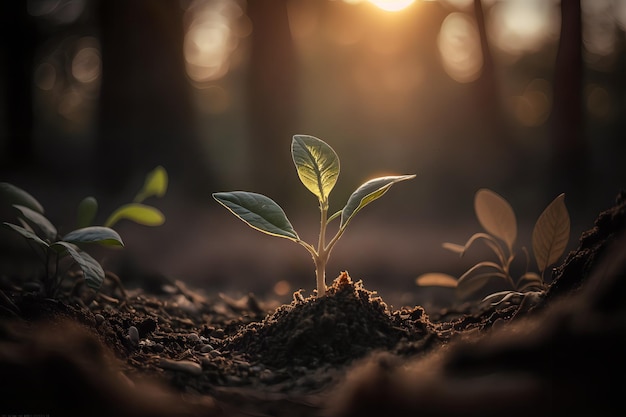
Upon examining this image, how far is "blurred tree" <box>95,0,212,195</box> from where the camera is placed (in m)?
6.18

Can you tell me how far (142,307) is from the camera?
196 centimetres

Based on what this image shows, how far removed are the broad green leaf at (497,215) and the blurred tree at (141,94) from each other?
5.02 metres

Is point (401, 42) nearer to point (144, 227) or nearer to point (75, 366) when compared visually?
point (144, 227)

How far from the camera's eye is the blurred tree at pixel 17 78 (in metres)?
8.32

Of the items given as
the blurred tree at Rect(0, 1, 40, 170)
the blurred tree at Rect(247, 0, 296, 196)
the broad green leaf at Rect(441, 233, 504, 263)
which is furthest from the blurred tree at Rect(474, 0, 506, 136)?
the blurred tree at Rect(0, 1, 40, 170)

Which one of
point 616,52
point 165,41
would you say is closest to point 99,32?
point 165,41

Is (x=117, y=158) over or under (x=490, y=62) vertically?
under

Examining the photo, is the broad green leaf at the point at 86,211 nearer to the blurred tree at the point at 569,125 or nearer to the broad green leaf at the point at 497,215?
the broad green leaf at the point at 497,215

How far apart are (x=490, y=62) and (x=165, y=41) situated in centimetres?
433

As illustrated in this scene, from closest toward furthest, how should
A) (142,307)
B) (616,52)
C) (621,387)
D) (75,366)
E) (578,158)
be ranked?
1. (621,387)
2. (75,366)
3. (142,307)
4. (578,158)
5. (616,52)

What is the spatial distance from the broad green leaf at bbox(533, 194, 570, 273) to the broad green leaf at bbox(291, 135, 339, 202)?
25.6 inches

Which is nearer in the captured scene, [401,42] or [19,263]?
[19,263]

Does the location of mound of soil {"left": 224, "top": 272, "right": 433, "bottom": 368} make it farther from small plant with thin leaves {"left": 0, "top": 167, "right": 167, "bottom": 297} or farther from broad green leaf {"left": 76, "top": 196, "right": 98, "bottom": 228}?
broad green leaf {"left": 76, "top": 196, "right": 98, "bottom": 228}

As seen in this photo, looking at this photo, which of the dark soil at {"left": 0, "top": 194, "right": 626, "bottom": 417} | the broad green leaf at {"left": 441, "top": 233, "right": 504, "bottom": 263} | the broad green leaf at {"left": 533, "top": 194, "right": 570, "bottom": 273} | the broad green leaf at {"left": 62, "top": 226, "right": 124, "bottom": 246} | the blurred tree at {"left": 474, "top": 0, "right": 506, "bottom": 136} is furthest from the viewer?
the blurred tree at {"left": 474, "top": 0, "right": 506, "bottom": 136}
